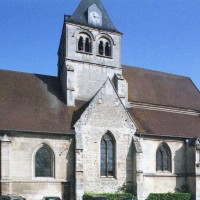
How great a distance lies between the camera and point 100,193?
2764cm

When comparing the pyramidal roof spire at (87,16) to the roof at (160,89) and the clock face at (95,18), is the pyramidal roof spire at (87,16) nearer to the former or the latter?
the clock face at (95,18)

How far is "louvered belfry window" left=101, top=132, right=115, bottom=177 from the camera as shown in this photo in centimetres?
2894

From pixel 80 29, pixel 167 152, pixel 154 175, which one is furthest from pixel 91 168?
pixel 80 29

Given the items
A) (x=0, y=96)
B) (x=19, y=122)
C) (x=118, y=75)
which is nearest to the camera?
(x=19, y=122)

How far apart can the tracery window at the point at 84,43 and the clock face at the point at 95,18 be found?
184 cm

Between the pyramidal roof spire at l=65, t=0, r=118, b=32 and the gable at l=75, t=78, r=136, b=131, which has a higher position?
the pyramidal roof spire at l=65, t=0, r=118, b=32

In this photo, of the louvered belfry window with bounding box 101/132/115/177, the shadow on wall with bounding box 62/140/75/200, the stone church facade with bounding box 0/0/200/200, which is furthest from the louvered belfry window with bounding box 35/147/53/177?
the louvered belfry window with bounding box 101/132/115/177

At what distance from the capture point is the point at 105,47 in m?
34.5

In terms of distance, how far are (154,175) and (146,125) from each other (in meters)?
4.67

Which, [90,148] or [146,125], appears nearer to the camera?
[90,148]

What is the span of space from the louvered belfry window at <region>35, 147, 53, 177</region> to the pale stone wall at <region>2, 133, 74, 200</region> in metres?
0.36

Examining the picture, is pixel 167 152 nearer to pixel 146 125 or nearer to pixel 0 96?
pixel 146 125

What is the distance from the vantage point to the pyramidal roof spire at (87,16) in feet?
111

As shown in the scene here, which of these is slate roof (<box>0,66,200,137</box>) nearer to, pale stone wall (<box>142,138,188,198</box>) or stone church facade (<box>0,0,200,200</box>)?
stone church facade (<box>0,0,200,200</box>)
